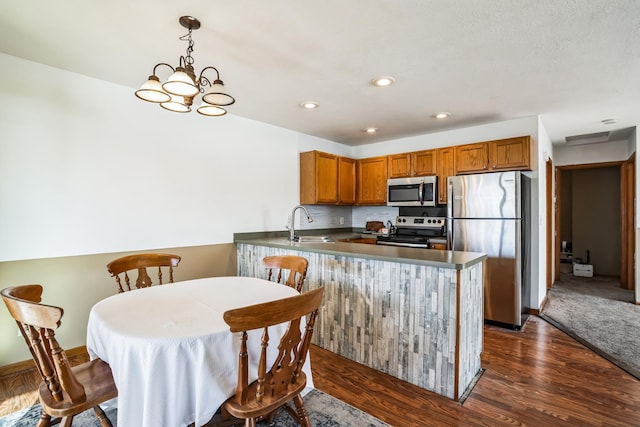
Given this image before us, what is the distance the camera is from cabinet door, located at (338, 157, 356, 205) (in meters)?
4.65

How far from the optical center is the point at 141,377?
4.00ft

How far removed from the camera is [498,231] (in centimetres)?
338

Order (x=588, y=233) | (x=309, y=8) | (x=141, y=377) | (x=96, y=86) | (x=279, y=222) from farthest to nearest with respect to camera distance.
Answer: (x=588, y=233) → (x=279, y=222) → (x=96, y=86) → (x=309, y=8) → (x=141, y=377)

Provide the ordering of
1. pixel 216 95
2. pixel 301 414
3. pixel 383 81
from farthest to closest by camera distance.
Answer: pixel 383 81, pixel 216 95, pixel 301 414

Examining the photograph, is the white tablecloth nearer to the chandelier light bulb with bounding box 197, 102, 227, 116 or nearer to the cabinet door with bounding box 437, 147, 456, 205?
the chandelier light bulb with bounding box 197, 102, 227, 116

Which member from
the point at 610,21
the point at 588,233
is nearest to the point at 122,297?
the point at 610,21

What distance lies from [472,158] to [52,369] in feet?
13.4

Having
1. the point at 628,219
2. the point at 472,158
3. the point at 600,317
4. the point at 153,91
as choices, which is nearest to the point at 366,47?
the point at 153,91

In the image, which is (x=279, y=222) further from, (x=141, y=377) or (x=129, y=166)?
(x=141, y=377)

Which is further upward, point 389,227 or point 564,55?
point 564,55

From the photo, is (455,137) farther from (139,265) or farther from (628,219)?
(139,265)

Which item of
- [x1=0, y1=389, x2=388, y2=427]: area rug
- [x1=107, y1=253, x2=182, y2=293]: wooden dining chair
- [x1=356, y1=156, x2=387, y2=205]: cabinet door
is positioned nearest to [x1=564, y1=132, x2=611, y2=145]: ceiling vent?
[x1=356, y1=156, x2=387, y2=205]: cabinet door

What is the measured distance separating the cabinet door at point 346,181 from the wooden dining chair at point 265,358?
3.34 meters

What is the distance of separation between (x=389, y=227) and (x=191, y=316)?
3.66 m
